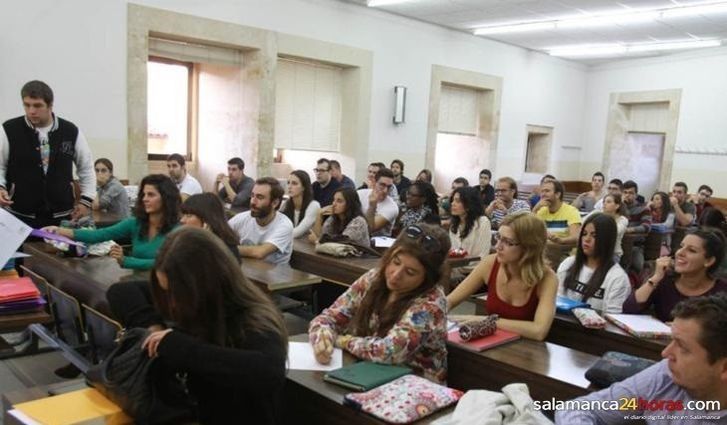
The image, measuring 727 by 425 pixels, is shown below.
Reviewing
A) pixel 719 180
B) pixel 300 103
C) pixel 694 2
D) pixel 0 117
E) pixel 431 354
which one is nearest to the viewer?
pixel 431 354

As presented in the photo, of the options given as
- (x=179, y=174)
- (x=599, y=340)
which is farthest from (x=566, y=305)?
(x=179, y=174)

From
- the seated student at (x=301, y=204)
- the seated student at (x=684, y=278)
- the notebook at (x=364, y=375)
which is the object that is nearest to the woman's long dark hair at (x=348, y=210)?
the seated student at (x=301, y=204)

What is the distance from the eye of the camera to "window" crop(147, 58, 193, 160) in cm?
804

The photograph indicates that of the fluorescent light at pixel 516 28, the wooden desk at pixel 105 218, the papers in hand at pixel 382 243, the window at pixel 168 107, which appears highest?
the fluorescent light at pixel 516 28

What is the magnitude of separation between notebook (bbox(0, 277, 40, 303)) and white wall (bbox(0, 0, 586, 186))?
464 centimetres

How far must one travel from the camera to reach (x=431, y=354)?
2314 mm

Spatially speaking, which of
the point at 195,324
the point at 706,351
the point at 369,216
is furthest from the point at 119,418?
the point at 369,216

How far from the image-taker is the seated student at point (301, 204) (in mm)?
5297

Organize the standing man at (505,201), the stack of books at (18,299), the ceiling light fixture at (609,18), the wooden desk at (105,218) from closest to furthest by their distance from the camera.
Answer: the stack of books at (18,299)
the wooden desk at (105,218)
the standing man at (505,201)
the ceiling light fixture at (609,18)

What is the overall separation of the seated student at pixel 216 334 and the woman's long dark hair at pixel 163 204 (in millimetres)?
1810

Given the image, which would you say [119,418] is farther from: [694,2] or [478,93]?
[478,93]

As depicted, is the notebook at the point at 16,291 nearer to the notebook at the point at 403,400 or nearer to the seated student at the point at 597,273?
the notebook at the point at 403,400

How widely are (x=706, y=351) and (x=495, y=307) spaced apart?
1379 mm

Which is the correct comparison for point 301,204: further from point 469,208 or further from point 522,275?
point 522,275
